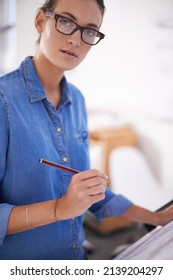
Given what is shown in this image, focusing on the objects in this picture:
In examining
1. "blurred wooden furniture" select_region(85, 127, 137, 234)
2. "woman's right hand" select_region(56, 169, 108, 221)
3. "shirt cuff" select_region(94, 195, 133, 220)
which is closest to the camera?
"woman's right hand" select_region(56, 169, 108, 221)

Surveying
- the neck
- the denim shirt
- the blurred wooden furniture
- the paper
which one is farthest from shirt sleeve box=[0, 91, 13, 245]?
the blurred wooden furniture

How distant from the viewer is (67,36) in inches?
22.6

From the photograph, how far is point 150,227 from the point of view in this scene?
32.0 inches

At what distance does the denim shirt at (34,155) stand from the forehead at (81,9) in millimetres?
127

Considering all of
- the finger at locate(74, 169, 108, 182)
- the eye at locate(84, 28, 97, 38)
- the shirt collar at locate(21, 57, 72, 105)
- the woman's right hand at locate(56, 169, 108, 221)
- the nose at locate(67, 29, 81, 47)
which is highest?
the eye at locate(84, 28, 97, 38)

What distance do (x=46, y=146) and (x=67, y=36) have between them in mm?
213

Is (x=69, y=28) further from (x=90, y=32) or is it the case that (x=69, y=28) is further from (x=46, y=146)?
(x=46, y=146)

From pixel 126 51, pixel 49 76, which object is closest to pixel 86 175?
pixel 49 76

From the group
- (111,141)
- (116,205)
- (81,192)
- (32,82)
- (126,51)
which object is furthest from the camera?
(111,141)

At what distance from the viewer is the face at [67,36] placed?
1.86 ft

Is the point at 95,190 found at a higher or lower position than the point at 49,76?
lower

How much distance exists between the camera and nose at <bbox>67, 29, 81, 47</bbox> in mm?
568

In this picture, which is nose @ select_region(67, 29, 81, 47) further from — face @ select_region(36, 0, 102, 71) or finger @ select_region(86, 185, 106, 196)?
finger @ select_region(86, 185, 106, 196)

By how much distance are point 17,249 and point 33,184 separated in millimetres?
145
